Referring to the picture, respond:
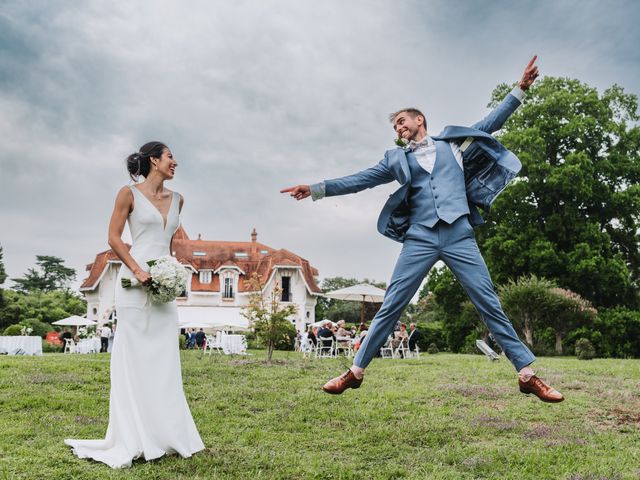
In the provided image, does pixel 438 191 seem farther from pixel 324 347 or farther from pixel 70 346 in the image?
pixel 70 346

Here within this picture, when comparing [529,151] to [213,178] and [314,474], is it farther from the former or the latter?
[314,474]

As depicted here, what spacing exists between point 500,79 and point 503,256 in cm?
1197

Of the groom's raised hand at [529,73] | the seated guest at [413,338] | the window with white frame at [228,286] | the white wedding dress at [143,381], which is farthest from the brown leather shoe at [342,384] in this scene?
the window with white frame at [228,286]

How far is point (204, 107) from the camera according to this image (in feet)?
46.1

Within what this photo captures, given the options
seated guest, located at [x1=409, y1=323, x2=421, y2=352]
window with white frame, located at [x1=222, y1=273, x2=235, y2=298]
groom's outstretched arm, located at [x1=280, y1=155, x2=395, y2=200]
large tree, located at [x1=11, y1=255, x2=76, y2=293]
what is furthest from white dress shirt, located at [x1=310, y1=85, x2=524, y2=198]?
large tree, located at [x1=11, y1=255, x2=76, y2=293]

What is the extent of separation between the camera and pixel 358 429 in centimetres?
652

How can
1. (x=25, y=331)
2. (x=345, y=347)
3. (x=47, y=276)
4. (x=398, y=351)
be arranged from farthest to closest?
(x=47, y=276) → (x=25, y=331) → (x=398, y=351) → (x=345, y=347)

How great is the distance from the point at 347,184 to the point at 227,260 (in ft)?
138

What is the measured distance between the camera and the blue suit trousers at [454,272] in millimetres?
5141

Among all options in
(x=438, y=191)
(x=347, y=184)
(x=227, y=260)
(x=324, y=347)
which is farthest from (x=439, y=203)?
(x=227, y=260)

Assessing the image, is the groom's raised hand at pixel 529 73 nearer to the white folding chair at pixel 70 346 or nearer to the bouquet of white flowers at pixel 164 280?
the bouquet of white flowers at pixel 164 280

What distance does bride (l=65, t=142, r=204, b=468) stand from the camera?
16.7 ft

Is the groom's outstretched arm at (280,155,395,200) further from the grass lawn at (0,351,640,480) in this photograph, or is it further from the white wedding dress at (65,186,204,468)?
the grass lawn at (0,351,640,480)

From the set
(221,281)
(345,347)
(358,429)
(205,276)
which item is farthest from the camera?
(205,276)
